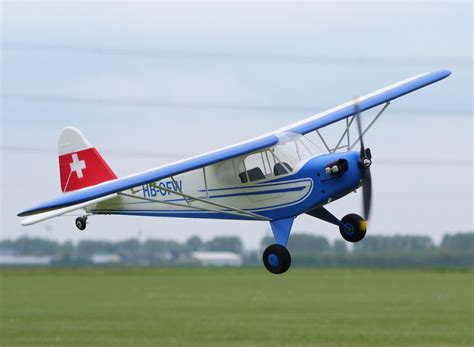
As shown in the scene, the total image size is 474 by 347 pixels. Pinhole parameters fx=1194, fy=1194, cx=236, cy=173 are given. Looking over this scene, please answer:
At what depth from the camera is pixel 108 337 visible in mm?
191750

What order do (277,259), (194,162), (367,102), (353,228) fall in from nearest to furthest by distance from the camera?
(277,259) < (194,162) < (353,228) < (367,102)

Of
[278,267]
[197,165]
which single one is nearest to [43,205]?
[197,165]

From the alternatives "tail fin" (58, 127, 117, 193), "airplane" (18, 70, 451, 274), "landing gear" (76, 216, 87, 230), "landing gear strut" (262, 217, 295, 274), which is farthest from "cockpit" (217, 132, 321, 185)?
"tail fin" (58, 127, 117, 193)

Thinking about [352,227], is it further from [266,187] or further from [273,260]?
[273,260]

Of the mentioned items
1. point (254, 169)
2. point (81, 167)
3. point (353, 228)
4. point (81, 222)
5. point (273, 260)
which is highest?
point (81, 167)

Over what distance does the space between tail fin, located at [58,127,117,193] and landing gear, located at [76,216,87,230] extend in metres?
2.59

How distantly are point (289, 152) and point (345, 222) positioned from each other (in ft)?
6.78

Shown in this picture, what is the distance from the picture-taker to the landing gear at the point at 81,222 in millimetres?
27927

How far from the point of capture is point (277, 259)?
2452 cm

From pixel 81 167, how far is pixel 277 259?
862cm

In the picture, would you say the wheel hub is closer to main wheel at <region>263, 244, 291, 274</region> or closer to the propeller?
main wheel at <region>263, 244, 291, 274</region>

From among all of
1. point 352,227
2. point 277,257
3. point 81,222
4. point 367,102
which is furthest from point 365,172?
point 81,222

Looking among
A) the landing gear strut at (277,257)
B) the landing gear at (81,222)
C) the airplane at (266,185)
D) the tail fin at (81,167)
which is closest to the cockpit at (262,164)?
the airplane at (266,185)

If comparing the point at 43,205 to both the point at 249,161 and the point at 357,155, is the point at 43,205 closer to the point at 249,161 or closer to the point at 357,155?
the point at 249,161
